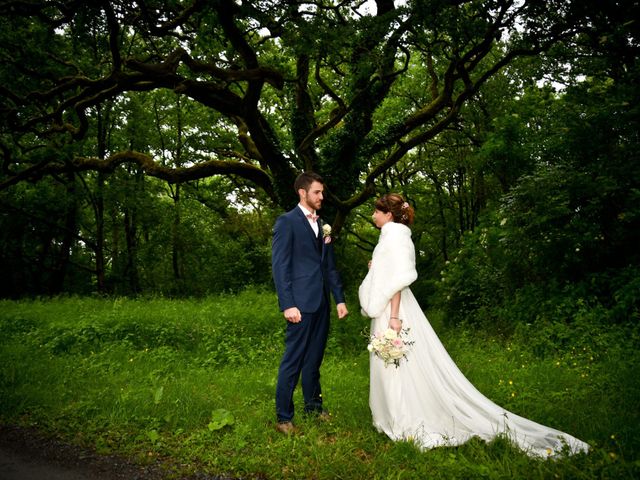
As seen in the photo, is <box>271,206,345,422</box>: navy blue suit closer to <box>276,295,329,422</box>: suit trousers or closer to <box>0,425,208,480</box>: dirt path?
<box>276,295,329,422</box>: suit trousers

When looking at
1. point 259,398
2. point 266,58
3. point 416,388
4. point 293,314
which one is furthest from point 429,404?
point 266,58

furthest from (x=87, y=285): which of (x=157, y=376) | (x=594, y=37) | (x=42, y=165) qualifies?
(x=594, y=37)

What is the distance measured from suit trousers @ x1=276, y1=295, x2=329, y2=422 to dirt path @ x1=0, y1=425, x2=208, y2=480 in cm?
99

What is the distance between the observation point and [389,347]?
12.7 ft

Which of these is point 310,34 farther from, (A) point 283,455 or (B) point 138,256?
(B) point 138,256

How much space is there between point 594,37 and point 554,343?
5.75 meters

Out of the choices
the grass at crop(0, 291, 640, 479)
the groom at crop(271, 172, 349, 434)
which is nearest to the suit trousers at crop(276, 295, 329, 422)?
the groom at crop(271, 172, 349, 434)

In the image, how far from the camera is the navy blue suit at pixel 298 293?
166 inches

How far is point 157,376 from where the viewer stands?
6.06m

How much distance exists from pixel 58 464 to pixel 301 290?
2.51 meters

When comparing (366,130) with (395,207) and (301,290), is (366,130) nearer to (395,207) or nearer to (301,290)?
(395,207)

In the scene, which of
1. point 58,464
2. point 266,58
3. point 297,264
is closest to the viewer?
point 58,464

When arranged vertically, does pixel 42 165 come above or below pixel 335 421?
above

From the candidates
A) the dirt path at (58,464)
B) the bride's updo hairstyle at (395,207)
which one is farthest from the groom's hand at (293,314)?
the dirt path at (58,464)
